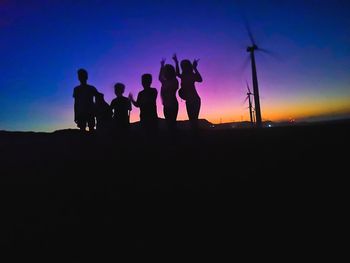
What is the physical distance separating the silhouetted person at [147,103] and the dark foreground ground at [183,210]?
3076 mm

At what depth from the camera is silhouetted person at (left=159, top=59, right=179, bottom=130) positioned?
705cm

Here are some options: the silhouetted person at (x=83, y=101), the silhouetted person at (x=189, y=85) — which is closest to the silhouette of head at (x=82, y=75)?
the silhouetted person at (x=83, y=101)

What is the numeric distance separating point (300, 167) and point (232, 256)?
217cm

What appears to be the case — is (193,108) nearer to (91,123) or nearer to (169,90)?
(169,90)

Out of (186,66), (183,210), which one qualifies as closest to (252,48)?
(186,66)

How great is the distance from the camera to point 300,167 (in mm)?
3336

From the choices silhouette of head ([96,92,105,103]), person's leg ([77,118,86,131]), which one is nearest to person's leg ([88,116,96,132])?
person's leg ([77,118,86,131])

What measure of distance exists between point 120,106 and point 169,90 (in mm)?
1260

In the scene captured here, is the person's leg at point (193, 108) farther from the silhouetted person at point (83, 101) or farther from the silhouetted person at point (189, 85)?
the silhouetted person at point (83, 101)

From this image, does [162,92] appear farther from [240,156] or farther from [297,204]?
[297,204]

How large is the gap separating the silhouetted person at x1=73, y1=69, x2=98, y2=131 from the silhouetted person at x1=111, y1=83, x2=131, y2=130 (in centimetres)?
50

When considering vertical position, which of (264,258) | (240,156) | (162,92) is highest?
(162,92)

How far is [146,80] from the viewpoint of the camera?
6.90 metres

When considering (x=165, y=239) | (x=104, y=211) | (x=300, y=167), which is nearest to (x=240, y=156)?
(x=300, y=167)
